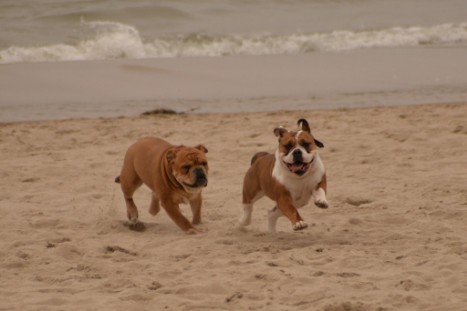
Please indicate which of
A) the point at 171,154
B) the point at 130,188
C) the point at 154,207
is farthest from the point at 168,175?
the point at 154,207

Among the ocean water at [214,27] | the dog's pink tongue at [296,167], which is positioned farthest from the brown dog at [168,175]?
the ocean water at [214,27]

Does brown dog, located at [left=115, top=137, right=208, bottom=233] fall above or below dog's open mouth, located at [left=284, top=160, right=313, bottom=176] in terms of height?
below

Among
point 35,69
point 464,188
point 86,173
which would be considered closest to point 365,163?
point 464,188

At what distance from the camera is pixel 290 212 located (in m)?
7.34

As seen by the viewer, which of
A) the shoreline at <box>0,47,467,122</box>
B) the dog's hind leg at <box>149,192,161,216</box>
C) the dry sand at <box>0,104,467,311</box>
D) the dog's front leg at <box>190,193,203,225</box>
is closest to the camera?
the dry sand at <box>0,104,467,311</box>

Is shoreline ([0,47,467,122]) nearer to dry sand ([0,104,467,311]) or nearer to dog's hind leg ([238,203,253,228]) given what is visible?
dry sand ([0,104,467,311])

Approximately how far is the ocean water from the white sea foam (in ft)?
0.06

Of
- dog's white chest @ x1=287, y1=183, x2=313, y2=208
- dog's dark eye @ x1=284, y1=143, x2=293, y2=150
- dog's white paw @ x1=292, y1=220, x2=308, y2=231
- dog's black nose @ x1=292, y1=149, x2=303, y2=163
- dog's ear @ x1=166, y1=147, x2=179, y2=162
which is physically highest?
dog's dark eye @ x1=284, y1=143, x2=293, y2=150

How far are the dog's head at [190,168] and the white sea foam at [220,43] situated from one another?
11.9m

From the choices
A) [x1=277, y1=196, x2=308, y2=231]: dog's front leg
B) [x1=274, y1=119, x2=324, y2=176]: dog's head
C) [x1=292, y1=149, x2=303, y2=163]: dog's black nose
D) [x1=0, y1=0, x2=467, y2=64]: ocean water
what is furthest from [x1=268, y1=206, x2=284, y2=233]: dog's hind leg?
[x1=0, y1=0, x2=467, y2=64]: ocean water

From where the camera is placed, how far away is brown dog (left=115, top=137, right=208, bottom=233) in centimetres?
771

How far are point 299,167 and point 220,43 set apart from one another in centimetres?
1403

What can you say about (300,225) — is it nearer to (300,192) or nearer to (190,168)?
(300,192)

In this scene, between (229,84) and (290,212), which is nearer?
(290,212)
